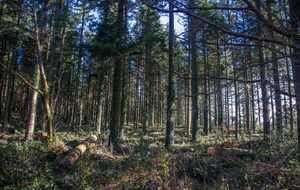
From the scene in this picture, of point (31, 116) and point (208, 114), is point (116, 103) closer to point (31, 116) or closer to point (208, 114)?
point (31, 116)

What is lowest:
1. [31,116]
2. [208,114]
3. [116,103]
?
[31,116]

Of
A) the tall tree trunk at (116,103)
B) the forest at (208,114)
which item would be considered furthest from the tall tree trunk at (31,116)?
the tall tree trunk at (116,103)

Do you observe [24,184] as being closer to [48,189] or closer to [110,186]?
[48,189]

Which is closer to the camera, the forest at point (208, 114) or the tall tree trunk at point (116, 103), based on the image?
the forest at point (208, 114)

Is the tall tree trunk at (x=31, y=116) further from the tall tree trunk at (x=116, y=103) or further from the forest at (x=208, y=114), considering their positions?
the tall tree trunk at (x=116, y=103)

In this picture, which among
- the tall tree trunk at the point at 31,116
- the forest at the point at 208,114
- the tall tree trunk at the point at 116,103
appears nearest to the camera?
the forest at the point at 208,114

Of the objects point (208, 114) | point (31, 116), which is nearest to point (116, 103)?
point (31, 116)

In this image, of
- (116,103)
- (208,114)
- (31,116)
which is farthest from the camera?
(116,103)

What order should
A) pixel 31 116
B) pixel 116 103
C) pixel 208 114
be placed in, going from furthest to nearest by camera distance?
pixel 116 103 < pixel 31 116 < pixel 208 114

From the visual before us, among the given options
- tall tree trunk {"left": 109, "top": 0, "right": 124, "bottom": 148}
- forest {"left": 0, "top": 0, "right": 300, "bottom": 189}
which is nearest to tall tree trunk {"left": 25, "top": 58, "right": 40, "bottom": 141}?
forest {"left": 0, "top": 0, "right": 300, "bottom": 189}

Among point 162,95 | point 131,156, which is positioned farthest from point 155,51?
point 131,156

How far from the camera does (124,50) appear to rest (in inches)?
367

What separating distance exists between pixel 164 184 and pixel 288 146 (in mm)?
2744

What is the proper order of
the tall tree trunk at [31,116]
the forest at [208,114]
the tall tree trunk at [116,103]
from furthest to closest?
the tall tree trunk at [116,103] → the tall tree trunk at [31,116] → the forest at [208,114]
